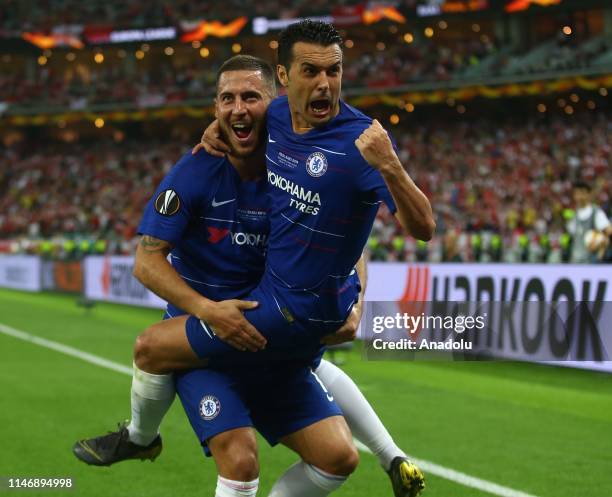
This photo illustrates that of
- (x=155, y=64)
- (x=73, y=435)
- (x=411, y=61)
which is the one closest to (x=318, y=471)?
(x=73, y=435)

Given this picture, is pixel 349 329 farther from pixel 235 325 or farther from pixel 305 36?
pixel 305 36

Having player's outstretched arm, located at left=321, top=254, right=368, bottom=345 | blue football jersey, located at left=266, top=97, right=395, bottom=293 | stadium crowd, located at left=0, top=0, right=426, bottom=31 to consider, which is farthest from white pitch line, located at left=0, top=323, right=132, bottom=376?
stadium crowd, located at left=0, top=0, right=426, bottom=31

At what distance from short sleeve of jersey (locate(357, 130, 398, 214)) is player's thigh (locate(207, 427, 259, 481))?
1120 millimetres

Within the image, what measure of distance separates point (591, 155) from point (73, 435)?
2687cm

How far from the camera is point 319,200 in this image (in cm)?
396

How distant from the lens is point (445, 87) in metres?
41.4

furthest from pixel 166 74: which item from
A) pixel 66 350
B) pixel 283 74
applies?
pixel 283 74

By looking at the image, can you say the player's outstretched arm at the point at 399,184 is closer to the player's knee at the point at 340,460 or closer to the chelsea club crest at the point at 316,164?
the chelsea club crest at the point at 316,164

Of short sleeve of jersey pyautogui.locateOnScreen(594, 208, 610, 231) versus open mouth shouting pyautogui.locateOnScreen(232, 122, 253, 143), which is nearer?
open mouth shouting pyautogui.locateOnScreen(232, 122, 253, 143)

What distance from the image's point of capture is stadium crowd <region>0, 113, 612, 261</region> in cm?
2498

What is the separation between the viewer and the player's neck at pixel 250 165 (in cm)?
443

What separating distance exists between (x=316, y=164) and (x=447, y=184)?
3163cm

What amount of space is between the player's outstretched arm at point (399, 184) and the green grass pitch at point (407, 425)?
9.71ft

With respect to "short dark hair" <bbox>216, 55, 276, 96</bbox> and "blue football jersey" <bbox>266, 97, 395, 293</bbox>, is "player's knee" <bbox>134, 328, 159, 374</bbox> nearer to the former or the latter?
"blue football jersey" <bbox>266, 97, 395, 293</bbox>
